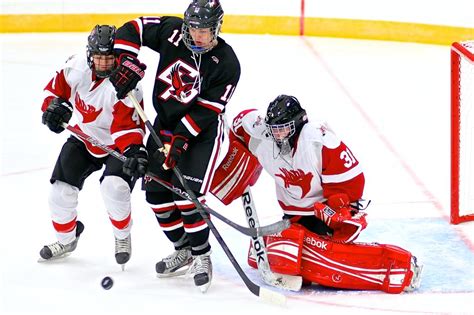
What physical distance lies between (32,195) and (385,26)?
13.6 ft

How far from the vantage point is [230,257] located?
3.70 metres

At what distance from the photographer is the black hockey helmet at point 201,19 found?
354 centimetres

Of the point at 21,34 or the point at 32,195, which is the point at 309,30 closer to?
the point at 21,34

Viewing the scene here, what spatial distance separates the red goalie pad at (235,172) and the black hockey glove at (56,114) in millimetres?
598

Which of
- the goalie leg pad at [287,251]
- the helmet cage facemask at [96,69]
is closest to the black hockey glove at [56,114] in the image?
the helmet cage facemask at [96,69]

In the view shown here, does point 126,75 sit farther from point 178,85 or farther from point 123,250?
point 123,250

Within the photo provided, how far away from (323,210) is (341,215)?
0.07m

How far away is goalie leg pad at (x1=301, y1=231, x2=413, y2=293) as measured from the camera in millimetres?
3699

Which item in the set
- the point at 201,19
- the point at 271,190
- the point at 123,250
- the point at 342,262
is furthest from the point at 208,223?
the point at 271,190

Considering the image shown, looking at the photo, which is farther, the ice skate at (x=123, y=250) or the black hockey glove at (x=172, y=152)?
the ice skate at (x=123, y=250)

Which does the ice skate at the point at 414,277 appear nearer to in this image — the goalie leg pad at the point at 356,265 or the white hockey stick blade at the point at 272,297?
the goalie leg pad at the point at 356,265

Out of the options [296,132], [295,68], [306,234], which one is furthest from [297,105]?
[295,68]

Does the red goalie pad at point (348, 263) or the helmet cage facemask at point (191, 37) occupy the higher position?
the helmet cage facemask at point (191, 37)

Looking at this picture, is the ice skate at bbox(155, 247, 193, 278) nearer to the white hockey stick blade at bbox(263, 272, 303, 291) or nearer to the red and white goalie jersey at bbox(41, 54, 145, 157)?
the white hockey stick blade at bbox(263, 272, 303, 291)
